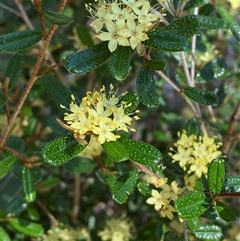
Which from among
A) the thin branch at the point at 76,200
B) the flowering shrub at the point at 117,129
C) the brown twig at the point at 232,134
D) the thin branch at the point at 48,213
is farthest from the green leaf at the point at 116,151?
the thin branch at the point at 76,200

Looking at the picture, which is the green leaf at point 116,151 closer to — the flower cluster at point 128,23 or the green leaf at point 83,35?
the flower cluster at point 128,23

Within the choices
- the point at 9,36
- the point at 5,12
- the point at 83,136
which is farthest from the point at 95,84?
the point at 83,136

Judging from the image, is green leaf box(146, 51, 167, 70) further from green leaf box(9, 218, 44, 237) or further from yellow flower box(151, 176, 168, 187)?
green leaf box(9, 218, 44, 237)

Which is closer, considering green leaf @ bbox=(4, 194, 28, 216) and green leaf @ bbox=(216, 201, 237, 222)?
green leaf @ bbox=(216, 201, 237, 222)

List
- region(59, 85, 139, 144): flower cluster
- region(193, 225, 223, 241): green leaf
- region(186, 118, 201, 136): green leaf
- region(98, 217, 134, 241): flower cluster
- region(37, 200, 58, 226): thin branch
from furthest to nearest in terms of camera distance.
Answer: region(37, 200, 58, 226): thin branch < region(98, 217, 134, 241): flower cluster < region(186, 118, 201, 136): green leaf < region(193, 225, 223, 241): green leaf < region(59, 85, 139, 144): flower cluster

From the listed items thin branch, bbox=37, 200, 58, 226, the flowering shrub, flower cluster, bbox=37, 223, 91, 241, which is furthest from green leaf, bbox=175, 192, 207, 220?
thin branch, bbox=37, 200, 58, 226

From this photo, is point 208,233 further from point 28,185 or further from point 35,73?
point 35,73

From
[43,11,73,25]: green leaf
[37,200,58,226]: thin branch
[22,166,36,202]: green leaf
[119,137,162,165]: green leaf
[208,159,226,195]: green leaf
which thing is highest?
[43,11,73,25]: green leaf
